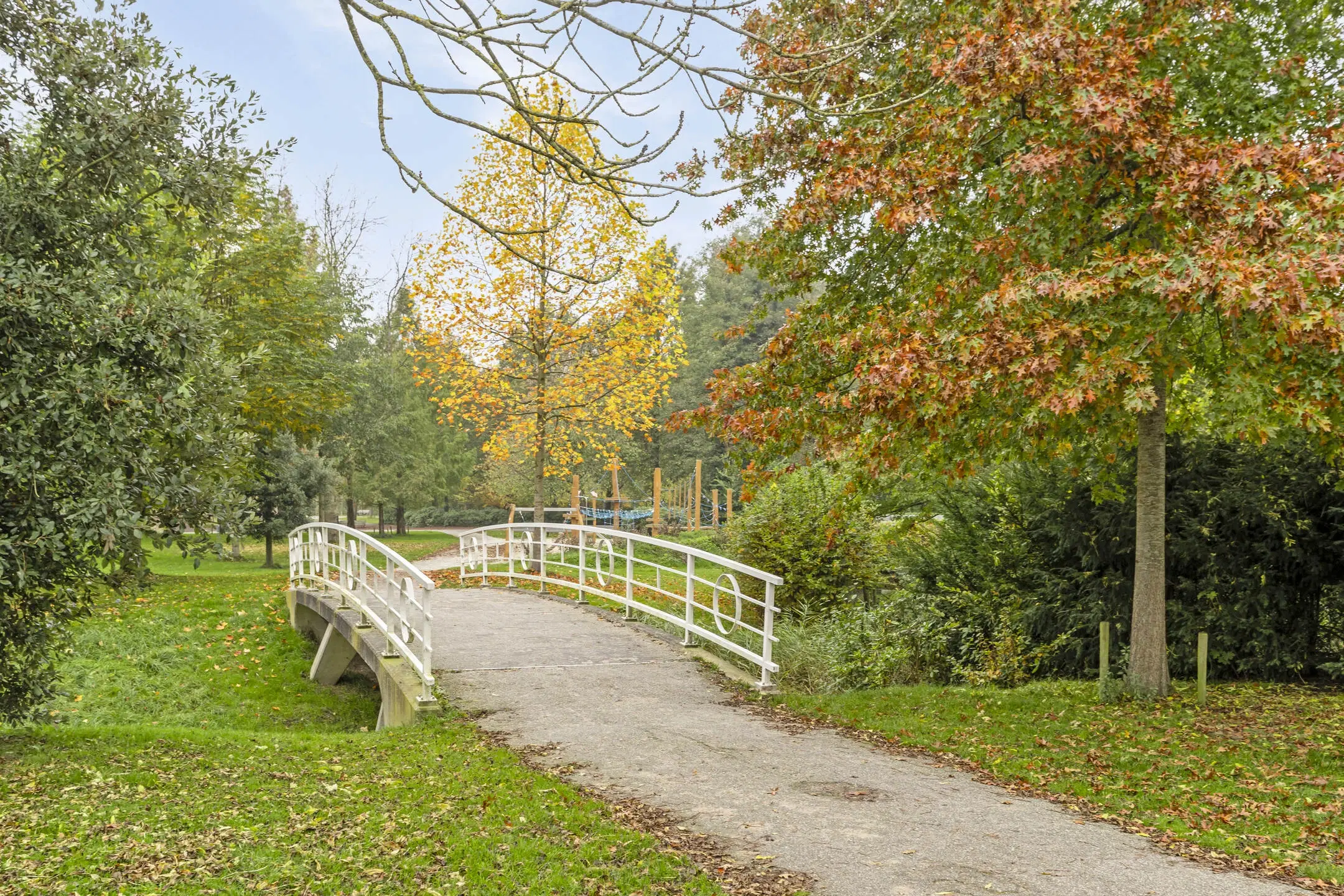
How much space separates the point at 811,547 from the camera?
1379cm

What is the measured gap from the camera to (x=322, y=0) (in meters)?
4.54

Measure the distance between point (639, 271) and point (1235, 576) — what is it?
10.9 meters

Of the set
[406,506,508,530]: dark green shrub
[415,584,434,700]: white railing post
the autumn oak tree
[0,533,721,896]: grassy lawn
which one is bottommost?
[406,506,508,530]: dark green shrub

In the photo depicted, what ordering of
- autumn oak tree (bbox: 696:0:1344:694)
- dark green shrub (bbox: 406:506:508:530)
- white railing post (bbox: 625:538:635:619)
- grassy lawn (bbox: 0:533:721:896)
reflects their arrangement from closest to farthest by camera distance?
grassy lawn (bbox: 0:533:721:896) < autumn oak tree (bbox: 696:0:1344:694) < white railing post (bbox: 625:538:635:619) < dark green shrub (bbox: 406:506:508:530)

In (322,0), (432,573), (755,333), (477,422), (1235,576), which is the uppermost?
(755,333)

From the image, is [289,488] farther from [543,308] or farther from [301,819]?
[301,819]

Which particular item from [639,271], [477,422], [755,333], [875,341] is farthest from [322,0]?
[755,333]

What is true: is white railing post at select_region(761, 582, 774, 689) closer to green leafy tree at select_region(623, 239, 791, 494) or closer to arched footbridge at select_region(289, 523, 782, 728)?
arched footbridge at select_region(289, 523, 782, 728)

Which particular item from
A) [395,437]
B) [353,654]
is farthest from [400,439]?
[353,654]

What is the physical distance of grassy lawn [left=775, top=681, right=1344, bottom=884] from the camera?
5566mm

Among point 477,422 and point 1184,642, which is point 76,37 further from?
point 477,422

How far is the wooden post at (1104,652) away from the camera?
8780mm

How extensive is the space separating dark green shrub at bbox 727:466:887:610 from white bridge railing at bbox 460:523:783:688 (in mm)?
537

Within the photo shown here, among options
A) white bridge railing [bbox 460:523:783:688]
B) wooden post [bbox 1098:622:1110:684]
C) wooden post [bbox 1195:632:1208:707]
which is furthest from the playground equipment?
wooden post [bbox 1195:632:1208:707]
